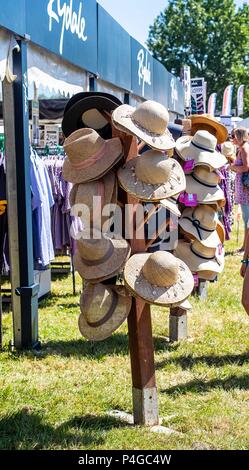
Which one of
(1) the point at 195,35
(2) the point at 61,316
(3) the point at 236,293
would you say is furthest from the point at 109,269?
(1) the point at 195,35

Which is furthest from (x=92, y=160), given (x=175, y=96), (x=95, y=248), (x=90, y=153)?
(x=175, y=96)

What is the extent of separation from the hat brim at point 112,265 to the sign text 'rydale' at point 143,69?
766 centimetres

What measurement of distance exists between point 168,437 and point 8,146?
262 cm

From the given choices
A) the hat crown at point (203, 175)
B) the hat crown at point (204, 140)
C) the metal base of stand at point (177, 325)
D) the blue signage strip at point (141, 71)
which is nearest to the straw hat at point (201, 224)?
the hat crown at point (203, 175)

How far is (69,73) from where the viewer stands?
6.68m

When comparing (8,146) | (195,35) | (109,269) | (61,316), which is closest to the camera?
(109,269)

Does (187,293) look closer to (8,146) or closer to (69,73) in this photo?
(8,146)

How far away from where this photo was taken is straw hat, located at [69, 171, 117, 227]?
3.41 meters

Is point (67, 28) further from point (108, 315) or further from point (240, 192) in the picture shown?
point (240, 192)

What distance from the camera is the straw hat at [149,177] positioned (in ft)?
10.8

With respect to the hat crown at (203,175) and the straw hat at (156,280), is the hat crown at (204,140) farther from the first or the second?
the straw hat at (156,280)

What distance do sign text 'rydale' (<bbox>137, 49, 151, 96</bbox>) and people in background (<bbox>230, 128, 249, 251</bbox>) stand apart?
2169 mm

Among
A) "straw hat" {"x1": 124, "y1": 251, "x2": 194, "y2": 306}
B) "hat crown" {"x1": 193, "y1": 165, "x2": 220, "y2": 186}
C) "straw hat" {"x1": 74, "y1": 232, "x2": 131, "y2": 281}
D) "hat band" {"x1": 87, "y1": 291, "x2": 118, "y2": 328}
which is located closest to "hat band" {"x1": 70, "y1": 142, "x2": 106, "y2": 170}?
"straw hat" {"x1": 74, "y1": 232, "x2": 131, "y2": 281}

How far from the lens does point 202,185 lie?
5031 millimetres
